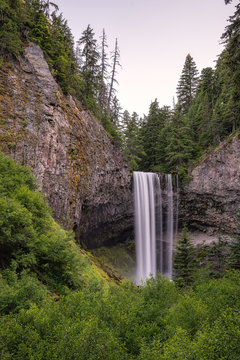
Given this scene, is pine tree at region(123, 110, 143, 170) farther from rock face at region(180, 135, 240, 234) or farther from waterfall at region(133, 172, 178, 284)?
rock face at region(180, 135, 240, 234)

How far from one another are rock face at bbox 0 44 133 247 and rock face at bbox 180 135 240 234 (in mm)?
12041

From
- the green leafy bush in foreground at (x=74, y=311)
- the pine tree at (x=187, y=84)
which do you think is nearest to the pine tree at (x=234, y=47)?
the green leafy bush in foreground at (x=74, y=311)

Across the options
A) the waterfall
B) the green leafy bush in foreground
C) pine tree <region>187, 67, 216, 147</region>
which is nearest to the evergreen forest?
the green leafy bush in foreground

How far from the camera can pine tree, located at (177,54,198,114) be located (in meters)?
47.2

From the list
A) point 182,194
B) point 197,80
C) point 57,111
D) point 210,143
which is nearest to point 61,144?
point 57,111

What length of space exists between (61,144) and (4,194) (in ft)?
30.8

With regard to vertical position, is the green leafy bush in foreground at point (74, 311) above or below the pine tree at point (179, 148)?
below

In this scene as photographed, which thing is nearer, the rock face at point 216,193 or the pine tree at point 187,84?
the rock face at point 216,193

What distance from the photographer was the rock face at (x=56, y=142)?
15008 millimetres

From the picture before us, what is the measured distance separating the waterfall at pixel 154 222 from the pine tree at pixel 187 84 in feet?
76.8

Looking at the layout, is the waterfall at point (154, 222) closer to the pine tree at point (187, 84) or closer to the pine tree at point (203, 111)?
the pine tree at point (203, 111)

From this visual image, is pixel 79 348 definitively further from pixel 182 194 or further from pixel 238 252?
pixel 182 194

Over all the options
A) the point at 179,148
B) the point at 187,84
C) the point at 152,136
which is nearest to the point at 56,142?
the point at 179,148

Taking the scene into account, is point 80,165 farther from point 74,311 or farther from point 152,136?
point 152,136
